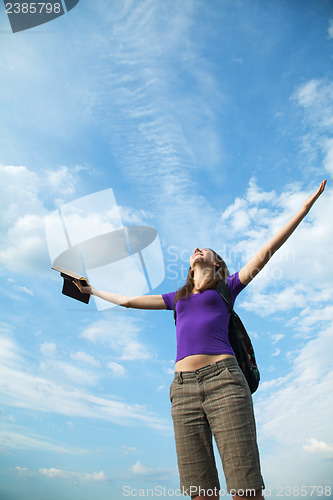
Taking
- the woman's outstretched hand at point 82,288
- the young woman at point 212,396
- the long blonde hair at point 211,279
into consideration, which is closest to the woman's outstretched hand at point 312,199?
the young woman at point 212,396

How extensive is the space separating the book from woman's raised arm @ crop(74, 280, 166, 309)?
0.05 m

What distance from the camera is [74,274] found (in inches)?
167

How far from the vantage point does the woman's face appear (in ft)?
13.4

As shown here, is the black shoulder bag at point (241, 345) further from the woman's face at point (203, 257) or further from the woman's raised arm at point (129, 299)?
the woman's raised arm at point (129, 299)

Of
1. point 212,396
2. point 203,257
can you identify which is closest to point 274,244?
point 203,257

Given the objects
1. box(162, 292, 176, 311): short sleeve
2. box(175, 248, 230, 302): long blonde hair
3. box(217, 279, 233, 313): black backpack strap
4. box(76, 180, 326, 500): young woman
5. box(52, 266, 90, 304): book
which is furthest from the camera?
box(52, 266, 90, 304): book

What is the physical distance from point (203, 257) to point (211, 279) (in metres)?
0.39

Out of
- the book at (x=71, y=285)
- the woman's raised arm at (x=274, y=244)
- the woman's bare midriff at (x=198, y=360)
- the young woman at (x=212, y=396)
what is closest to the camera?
the young woman at (x=212, y=396)

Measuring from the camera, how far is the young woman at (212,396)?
8.92 ft

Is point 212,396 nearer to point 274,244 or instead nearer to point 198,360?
point 198,360

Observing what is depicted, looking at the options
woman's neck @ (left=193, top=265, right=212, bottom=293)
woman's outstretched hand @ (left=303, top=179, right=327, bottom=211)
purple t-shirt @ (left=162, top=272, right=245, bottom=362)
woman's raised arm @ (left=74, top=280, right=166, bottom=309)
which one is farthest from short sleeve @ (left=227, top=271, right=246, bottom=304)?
woman's outstretched hand @ (left=303, top=179, right=327, bottom=211)

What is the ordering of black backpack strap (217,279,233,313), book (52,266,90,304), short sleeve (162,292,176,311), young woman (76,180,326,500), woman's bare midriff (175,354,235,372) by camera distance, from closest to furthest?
young woman (76,180,326,500)
woman's bare midriff (175,354,235,372)
black backpack strap (217,279,233,313)
short sleeve (162,292,176,311)
book (52,266,90,304)

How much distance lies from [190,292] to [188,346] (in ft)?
2.39

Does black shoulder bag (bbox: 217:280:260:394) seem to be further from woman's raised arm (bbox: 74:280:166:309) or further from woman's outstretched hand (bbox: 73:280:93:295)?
woman's outstretched hand (bbox: 73:280:93:295)
